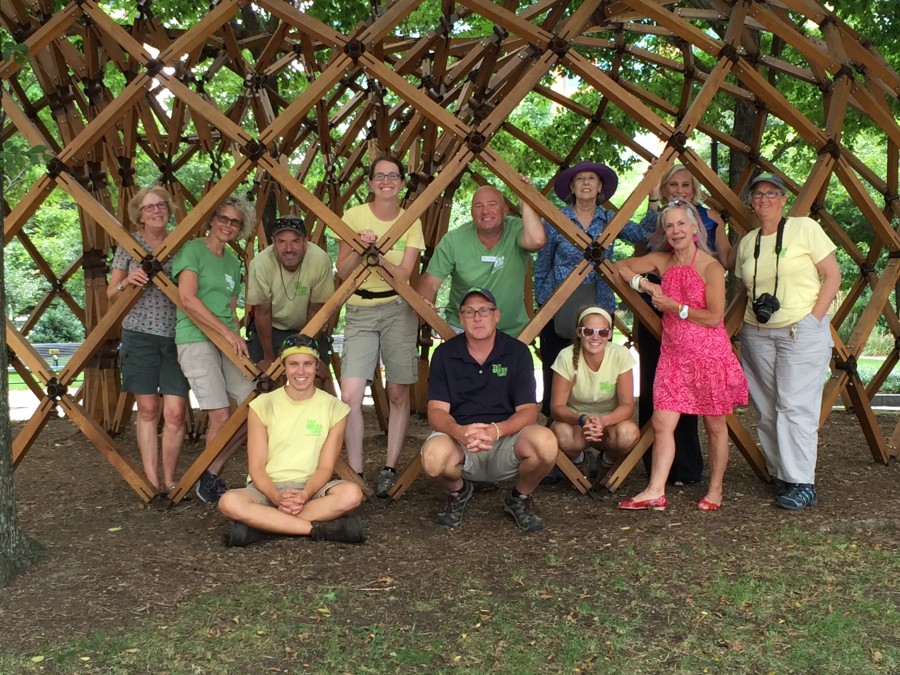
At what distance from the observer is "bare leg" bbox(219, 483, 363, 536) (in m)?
4.04

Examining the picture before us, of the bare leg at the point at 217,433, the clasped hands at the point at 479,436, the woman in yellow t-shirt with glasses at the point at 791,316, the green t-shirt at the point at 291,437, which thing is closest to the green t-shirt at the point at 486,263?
the clasped hands at the point at 479,436

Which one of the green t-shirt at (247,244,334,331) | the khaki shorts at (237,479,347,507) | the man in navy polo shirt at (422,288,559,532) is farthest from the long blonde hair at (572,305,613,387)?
the green t-shirt at (247,244,334,331)

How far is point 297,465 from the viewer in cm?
415

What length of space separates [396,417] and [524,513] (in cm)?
99

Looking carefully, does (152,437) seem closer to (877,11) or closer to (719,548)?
(719,548)

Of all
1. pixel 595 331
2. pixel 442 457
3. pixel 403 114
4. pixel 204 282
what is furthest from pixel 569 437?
pixel 403 114

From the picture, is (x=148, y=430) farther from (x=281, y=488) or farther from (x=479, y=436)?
(x=479, y=436)

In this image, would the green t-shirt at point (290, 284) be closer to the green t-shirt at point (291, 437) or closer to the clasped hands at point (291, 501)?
the green t-shirt at point (291, 437)

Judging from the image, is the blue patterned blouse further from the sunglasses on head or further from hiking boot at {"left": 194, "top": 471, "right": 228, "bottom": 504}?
hiking boot at {"left": 194, "top": 471, "right": 228, "bottom": 504}

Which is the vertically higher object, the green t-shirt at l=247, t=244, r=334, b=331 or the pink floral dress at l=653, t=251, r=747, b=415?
the green t-shirt at l=247, t=244, r=334, b=331

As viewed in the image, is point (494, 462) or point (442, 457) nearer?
point (442, 457)

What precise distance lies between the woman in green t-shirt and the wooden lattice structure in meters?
0.27

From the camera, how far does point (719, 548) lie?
4047mm

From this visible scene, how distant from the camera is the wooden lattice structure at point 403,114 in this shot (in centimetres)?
480
